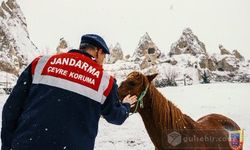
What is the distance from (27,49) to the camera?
4581 centimetres

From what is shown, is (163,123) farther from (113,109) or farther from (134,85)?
(113,109)

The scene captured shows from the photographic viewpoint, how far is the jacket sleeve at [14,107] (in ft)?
7.30

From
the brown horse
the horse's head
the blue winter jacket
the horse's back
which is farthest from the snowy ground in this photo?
the blue winter jacket

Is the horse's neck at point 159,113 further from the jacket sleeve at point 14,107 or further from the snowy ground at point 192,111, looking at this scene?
the snowy ground at point 192,111

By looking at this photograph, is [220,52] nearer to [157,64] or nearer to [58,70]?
[157,64]

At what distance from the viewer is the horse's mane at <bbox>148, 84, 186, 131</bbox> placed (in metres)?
3.99

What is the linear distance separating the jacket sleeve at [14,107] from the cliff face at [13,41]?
36.3m

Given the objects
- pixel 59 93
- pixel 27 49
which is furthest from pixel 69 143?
pixel 27 49

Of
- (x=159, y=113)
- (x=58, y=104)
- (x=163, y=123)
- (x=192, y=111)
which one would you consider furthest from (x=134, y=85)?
(x=192, y=111)

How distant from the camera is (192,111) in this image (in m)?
12.4

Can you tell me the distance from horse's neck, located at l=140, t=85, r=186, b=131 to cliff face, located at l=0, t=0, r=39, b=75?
34954mm

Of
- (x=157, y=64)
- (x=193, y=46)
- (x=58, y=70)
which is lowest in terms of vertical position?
(x=58, y=70)

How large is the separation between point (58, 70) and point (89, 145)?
56cm

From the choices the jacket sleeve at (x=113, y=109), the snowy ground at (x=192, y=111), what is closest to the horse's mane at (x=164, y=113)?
the jacket sleeve at (x=113, y=109)
